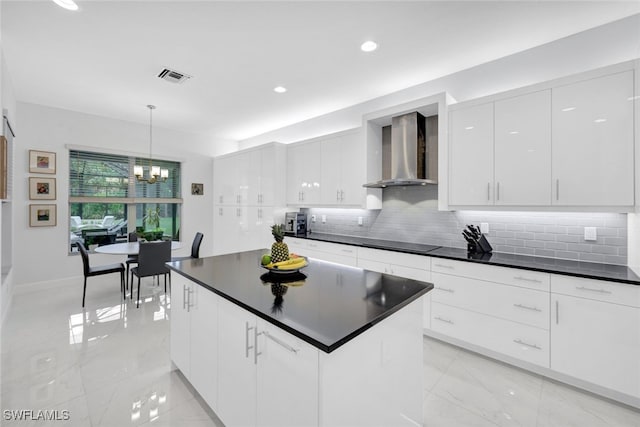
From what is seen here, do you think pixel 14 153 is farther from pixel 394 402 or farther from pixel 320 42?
pixel 394 402

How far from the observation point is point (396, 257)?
311cm

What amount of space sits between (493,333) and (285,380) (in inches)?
83.4

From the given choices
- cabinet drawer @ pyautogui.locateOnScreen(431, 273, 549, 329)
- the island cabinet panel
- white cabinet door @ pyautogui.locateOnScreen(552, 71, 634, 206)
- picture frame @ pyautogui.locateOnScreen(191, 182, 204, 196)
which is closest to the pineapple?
the island cabinet panel

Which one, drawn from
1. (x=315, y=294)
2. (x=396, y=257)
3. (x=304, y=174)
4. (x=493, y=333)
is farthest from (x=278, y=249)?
(x=304, y=174)

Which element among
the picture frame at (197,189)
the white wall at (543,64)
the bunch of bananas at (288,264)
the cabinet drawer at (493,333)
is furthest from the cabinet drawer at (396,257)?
the picture frame at (197,189)

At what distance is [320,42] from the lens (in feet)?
8.75

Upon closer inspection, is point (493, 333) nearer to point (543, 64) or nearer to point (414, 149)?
point (414, 149)

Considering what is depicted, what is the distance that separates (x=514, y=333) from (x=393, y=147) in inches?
88.4

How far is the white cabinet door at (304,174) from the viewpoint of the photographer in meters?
4.36

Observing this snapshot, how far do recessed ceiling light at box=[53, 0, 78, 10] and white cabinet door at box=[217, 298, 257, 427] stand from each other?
2.58m

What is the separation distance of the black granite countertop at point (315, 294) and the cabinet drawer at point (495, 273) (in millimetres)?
1131

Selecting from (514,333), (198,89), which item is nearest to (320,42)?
(198,89)

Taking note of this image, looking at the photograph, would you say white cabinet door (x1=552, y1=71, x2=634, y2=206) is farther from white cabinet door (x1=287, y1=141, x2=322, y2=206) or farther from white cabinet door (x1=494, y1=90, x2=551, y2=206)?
white cabinet door (x1=287, y1=141, x2=322, y2=206)

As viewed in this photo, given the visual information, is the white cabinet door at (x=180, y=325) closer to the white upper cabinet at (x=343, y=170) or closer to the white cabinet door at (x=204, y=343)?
the white cabinet door at (x=204, y=343)
